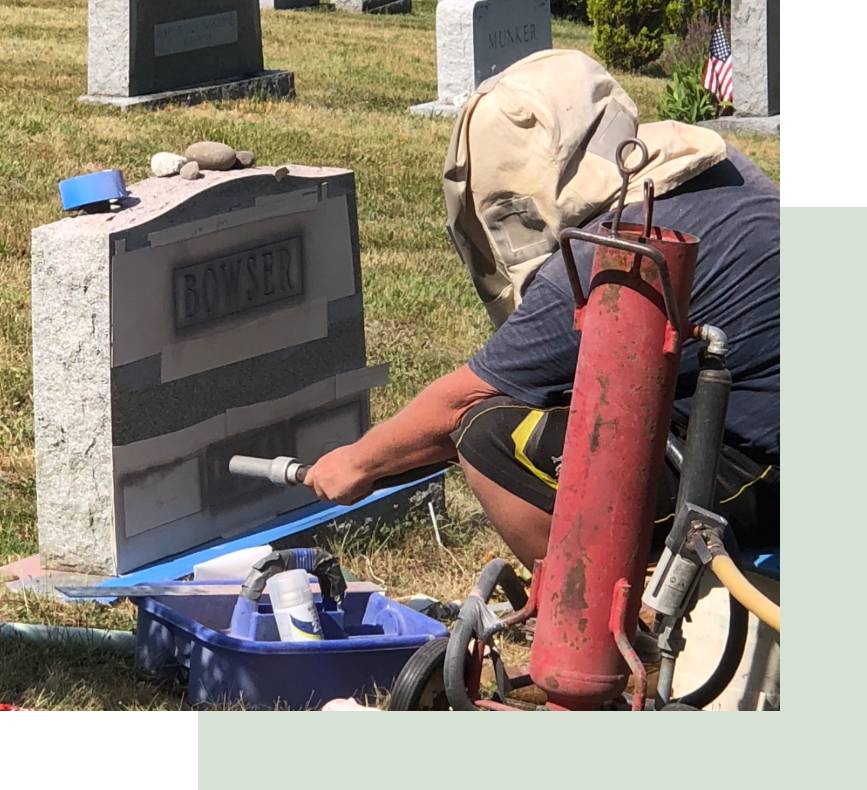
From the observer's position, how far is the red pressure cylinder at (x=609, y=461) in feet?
7.71

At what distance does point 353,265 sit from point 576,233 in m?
1.75

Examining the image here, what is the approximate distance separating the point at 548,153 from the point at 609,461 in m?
0.68

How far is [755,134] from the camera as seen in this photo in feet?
35.2

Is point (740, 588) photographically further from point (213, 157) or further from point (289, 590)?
point (213, 157)

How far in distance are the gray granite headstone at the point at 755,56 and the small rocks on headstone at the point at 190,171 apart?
26.2 feet

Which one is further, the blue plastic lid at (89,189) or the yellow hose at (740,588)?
the blue plastic lid at (89,189)

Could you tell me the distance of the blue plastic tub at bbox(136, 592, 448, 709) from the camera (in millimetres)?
2826

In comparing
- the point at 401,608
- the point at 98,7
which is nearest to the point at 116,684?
the point at 401,608

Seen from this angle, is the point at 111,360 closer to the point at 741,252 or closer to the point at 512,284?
the point at 512,284

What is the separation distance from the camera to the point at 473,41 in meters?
10.1

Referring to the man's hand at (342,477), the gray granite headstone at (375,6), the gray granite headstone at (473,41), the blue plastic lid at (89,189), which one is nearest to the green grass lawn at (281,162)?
the gray granite headstone at (473,41)

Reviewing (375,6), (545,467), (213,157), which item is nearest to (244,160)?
(213,157)

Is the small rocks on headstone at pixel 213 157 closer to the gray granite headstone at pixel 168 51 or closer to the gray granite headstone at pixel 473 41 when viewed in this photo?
the gray granite headstone at pixel 168 51

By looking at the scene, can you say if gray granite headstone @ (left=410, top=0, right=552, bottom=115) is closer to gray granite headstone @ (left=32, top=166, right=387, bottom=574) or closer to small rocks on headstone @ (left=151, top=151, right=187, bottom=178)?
gray granite headstone @ (left=32, top=166, right=387, bottom=574)
